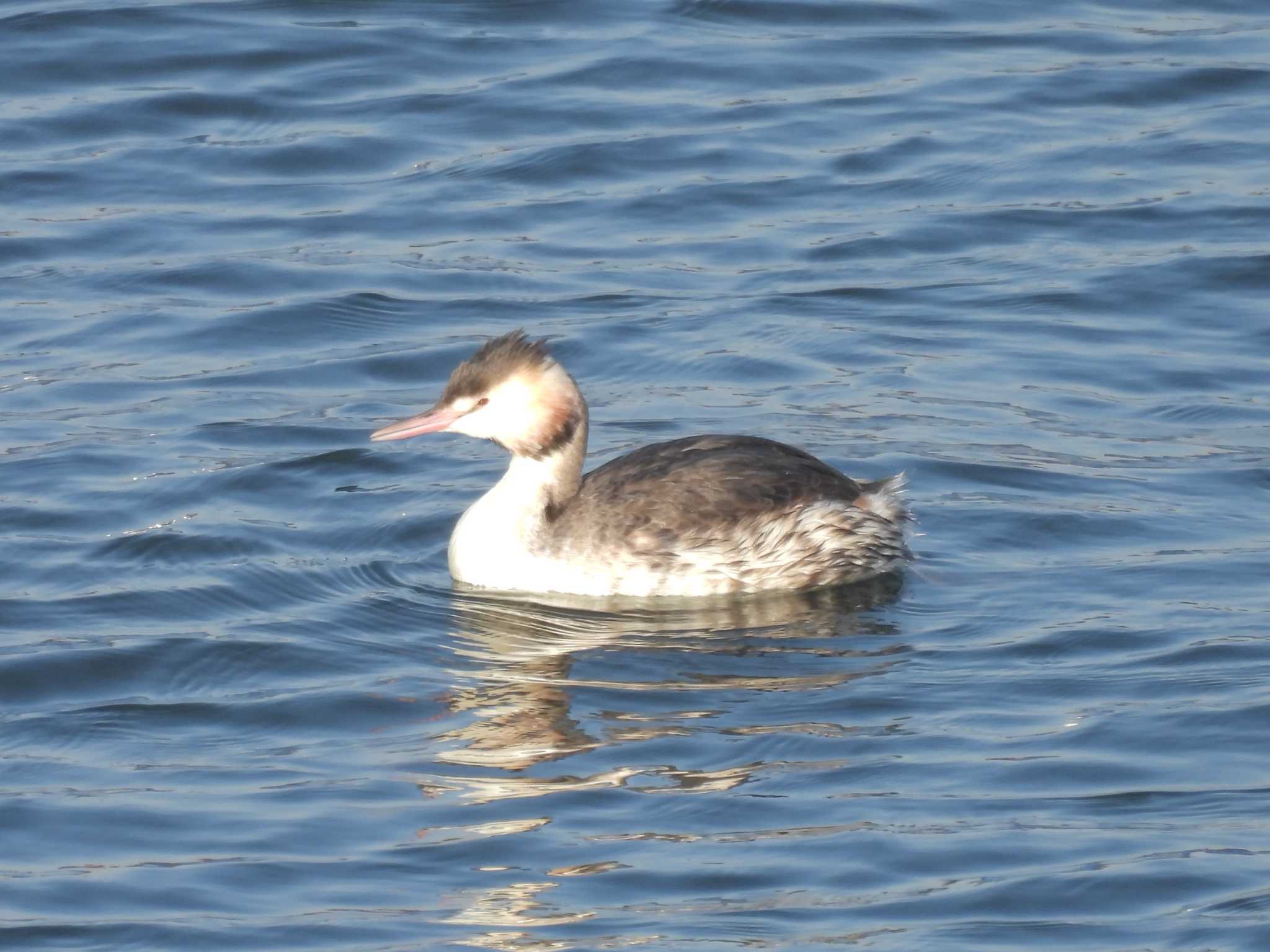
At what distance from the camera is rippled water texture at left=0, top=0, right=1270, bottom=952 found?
22.0 ft

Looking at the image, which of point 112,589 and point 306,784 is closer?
point 306,784

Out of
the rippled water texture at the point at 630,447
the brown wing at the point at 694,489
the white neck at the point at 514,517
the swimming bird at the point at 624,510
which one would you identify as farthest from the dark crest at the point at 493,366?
the rippled water texture at the point at 630,447

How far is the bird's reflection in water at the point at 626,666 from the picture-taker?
24.8ft

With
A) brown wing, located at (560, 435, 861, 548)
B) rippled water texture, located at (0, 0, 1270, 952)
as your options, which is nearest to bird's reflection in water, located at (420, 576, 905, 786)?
rippled water texture, located at (0, 0, 1270, 952)

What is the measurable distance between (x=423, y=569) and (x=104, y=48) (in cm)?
780

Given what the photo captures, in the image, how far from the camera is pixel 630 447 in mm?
10680

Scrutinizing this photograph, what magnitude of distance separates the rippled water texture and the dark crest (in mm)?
746

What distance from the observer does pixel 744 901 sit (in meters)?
6.43

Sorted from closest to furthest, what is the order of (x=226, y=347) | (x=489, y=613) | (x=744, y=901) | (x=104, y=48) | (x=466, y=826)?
1. (x=744, y=901)
2. (x=466, y=826)
3. (x=489, y=613)
4. (x=226, y=347)
5. (x=104, y=48)

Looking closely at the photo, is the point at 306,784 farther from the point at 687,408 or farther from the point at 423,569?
the point at 687,408

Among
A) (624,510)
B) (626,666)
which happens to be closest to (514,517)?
(624,510)

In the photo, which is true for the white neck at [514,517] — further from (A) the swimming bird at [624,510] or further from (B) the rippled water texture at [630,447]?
(B) the rippled water texture at [630,447]

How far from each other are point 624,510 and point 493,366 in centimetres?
73

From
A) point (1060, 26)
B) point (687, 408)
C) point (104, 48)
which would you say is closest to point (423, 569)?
point (687, 408)
